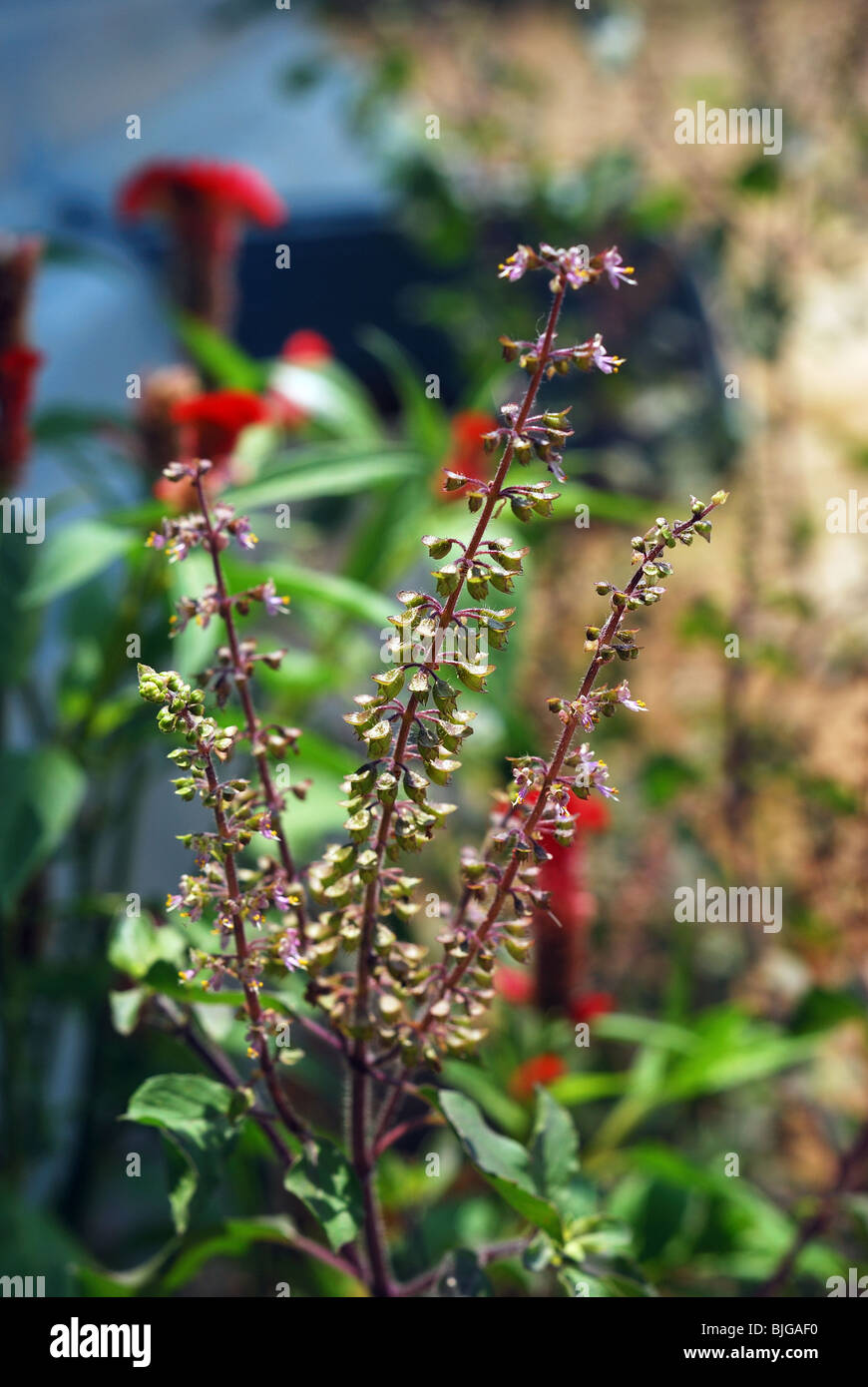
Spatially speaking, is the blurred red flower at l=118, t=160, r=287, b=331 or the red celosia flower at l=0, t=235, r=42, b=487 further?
the blurred red flower at l=118, t=160, r=287, b=331

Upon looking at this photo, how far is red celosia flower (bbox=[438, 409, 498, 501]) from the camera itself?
0.98 m

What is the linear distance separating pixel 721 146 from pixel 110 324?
228 centimetres

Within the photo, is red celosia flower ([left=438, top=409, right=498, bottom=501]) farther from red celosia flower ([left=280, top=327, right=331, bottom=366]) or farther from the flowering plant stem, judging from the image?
the flowering plant stem

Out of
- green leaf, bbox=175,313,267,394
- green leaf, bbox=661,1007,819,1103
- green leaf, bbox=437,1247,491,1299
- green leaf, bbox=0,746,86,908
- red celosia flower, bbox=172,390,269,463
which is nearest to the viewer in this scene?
green leaf, bbox=437,1247,491,1299

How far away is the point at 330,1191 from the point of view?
44 cm

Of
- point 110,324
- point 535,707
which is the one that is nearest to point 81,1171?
point 535,707

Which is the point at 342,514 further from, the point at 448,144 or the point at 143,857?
the point at 448,144

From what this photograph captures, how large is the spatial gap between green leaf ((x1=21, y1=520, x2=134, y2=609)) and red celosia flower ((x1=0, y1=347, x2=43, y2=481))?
0.32 ft

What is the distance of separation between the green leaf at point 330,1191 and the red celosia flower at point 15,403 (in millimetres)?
549

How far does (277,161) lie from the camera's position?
8.96 feet

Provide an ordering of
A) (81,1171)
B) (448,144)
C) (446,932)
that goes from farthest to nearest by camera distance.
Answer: (448,144) → (81,1171) → (446,932)

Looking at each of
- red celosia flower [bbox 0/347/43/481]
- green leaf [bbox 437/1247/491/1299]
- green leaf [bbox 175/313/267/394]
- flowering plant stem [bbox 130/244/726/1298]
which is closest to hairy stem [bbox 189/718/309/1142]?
flowering plant stem [bbox 130/244/726/1298]

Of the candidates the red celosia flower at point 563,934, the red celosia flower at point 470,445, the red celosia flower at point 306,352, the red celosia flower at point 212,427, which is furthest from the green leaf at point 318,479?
the red celosia flower at point 306,352

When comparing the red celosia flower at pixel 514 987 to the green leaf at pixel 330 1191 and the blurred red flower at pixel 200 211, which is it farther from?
the blurred red flower at pixel 200 211
